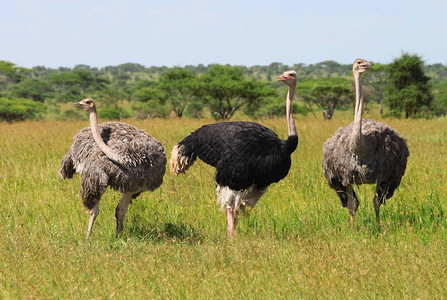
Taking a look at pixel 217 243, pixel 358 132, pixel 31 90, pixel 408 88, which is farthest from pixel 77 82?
pixel 217 243

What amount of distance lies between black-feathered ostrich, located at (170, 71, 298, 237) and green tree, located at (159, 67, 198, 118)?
89.6 feet

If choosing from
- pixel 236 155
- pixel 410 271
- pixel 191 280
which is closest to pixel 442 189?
pixel 236 155

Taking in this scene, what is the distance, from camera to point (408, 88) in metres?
31.7

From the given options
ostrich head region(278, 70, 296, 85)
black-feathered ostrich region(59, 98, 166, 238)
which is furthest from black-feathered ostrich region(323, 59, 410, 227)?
black-feathered ostrich region(59, 98, 166, 238)

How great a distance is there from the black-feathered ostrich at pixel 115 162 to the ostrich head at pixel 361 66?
204 cm

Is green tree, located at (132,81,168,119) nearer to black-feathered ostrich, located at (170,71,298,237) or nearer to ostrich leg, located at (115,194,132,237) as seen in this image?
black-feathered ostrich, located at (170,71,298,237)

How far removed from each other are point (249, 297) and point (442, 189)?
4020 millimetres

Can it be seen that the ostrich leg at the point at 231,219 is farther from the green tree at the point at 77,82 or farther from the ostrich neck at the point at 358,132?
the green tree at the point at 77,82

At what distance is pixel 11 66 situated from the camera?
149 ft

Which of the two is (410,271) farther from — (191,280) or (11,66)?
(11,66)

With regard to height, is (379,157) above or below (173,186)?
above

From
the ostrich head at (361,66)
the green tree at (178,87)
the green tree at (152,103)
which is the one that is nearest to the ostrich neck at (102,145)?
the ostrich head at (361,66)

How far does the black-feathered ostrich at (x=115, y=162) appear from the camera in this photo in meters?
5.97

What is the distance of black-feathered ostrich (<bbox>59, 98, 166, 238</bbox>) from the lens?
5969 millimetres
